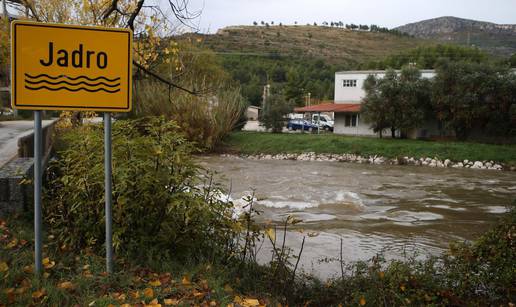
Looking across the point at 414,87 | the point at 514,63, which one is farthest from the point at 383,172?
the point at 514,63

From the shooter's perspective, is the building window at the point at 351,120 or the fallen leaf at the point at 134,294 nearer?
the fallen leaf at the point at 134,294

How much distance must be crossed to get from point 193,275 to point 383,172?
2370 centimetres

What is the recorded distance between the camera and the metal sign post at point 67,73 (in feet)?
13.2

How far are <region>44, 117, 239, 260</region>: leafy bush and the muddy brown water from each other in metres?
0.61

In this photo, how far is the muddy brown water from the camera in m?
10.6

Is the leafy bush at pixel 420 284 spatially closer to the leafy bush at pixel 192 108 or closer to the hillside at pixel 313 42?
the leafy bush at pixel 192 108

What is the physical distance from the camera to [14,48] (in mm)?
3967

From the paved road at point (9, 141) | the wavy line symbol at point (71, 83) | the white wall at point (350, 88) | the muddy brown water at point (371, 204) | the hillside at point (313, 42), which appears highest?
the hillside at point (313, 42)

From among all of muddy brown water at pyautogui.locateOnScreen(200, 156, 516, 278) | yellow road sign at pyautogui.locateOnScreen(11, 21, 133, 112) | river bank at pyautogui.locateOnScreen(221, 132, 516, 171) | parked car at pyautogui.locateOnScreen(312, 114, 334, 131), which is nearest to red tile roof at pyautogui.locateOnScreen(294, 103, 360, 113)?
parked car at pyautogui.locateOnScreen(312, 114, 334, 131)

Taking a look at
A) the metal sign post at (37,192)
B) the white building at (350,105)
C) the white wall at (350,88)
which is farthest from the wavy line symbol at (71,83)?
the white wall at (350,88)

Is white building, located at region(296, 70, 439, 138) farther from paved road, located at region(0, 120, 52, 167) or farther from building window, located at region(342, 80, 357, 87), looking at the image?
paved road, located at region(0, 120, 52, 167)

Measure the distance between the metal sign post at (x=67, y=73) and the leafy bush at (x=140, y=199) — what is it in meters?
0.82

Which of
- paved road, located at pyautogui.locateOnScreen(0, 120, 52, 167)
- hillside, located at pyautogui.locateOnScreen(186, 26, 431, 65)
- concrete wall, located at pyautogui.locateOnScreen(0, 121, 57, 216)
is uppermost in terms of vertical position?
hillside, located at pyautogui.locateOnScreen(186, 26, 431, 65)

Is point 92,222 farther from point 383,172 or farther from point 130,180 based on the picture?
point 383,172
